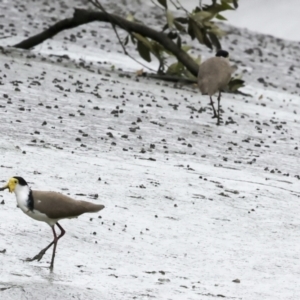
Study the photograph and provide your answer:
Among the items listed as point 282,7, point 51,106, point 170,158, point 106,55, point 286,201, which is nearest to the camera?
point 286,201

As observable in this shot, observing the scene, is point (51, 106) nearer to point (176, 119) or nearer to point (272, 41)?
point (176, 119)

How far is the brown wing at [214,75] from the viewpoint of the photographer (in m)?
11.9

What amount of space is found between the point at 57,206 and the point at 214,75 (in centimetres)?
624

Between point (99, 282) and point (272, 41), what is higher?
point (272, 41)

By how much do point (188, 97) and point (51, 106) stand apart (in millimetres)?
2698

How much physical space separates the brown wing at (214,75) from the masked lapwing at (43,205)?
19.2 feet

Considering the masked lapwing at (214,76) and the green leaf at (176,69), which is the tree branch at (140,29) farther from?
the masked lapwing at (214,76)

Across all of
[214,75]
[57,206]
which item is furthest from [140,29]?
[57,206]

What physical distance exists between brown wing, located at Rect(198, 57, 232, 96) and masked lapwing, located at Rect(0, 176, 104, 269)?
5.84 m

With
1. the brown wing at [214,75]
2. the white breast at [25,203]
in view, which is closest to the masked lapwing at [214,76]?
the brown wing at [214,75]

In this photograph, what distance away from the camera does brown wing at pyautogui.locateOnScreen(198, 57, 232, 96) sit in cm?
1192

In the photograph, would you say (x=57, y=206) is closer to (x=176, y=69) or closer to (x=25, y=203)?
(x=25, y=203)

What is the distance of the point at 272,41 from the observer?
2002 cm

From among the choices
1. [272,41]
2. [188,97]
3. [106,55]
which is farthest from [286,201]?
[272,41]
